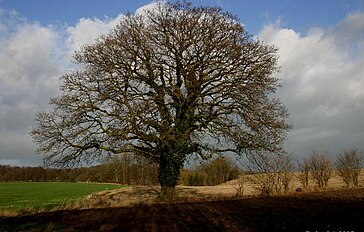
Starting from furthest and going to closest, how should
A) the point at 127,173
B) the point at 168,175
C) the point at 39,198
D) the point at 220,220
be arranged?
1. the point at 127,173
2. the point at 39,198
3. the point at 168,175
4. the point at 220,220

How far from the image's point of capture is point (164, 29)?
22.2m

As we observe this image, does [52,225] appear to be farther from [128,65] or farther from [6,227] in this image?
[128,65]

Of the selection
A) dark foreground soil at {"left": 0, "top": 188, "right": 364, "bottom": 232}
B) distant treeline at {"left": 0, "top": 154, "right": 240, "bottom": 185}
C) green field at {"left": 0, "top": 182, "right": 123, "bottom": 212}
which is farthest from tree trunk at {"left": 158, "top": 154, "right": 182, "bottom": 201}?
dark foreground soil at {"left": 0, "top": 188, "right": 364, "bottom": 232}

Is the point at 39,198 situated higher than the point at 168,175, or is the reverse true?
the point at 168,175

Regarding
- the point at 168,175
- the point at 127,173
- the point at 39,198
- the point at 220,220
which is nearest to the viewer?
the point at 220,220

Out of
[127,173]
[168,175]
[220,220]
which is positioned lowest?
[220,220]

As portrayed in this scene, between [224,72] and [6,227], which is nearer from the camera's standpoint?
[6,227]

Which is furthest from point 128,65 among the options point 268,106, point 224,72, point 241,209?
point 241,209

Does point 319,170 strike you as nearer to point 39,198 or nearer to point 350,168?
point 350,168

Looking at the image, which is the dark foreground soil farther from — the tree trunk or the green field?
the tree trunk

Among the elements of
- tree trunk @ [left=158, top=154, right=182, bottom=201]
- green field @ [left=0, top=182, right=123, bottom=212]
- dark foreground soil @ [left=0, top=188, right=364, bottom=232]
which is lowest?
green field @ [left=0, top=182, right=123, bottom=212]

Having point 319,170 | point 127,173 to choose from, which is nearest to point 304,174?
point 319,170

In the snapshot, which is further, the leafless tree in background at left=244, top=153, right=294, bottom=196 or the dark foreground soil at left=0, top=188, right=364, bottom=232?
the leafless tree in background at left=244, top=153, right=294, bottom=196

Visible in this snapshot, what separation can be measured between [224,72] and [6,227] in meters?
14.3
